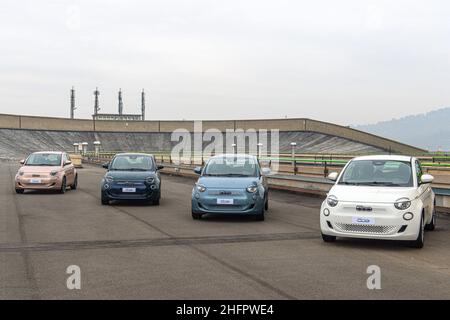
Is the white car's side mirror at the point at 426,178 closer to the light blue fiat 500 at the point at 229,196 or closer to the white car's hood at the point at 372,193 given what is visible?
the white car's hood at the point at 372,193

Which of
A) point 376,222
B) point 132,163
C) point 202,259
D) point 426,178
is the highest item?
point 132,163

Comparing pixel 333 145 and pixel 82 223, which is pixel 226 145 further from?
pixel 82 223

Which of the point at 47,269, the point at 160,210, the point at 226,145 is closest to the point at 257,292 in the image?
the point at 47,269

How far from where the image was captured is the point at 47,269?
7.27 metres

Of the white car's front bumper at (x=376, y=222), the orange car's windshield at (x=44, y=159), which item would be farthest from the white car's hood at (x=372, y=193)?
the orange car's windshield at (x=44, y=159)

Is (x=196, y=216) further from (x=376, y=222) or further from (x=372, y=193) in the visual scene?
(x=376, y=222)

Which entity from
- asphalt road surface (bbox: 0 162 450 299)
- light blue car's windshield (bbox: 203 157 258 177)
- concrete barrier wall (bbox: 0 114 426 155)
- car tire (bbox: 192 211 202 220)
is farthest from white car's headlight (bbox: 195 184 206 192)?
concrete barrier wall (bbox: 0 114 426 155)

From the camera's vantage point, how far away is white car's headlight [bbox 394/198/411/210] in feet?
29.5

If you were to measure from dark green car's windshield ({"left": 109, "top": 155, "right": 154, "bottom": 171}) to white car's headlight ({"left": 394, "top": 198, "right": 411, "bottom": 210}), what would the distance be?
31.0 feet

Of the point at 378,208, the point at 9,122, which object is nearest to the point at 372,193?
the point at 378,208

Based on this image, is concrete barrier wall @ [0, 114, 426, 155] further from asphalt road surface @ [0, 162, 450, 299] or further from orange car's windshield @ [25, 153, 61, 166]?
asphalt road surface @ [0, 162, 450, 299]

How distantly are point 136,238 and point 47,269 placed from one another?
2.87 meters

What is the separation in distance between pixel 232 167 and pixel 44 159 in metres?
9.73

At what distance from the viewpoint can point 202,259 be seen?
8.05m
